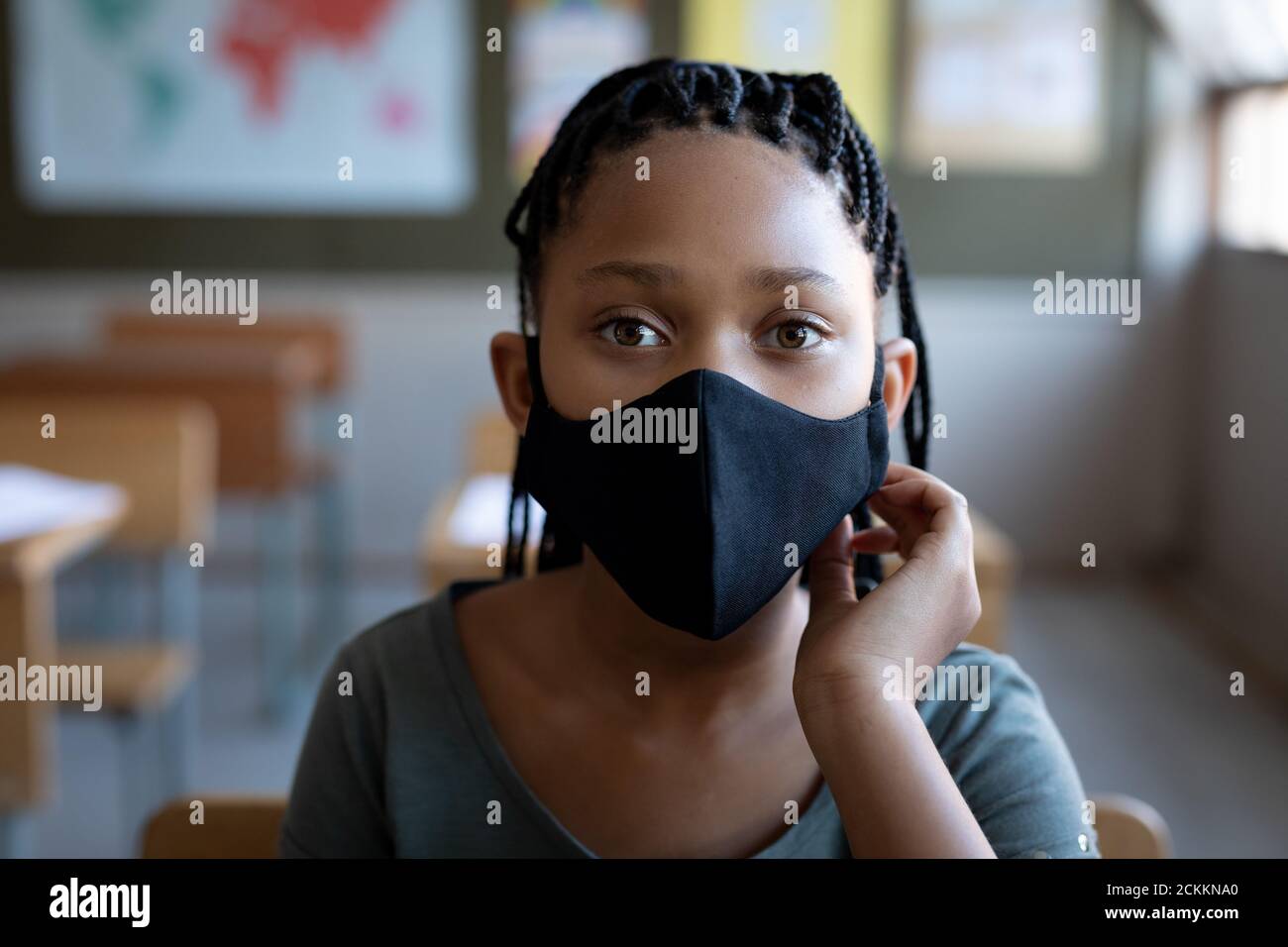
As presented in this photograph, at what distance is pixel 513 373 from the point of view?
3.13 feet

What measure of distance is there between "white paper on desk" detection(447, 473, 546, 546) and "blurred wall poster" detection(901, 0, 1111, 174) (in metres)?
2.61

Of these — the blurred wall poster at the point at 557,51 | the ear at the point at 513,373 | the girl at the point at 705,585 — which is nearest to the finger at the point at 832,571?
the girl at the point at 705,585

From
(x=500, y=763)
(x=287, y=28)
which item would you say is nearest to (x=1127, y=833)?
(x=500, y=763)

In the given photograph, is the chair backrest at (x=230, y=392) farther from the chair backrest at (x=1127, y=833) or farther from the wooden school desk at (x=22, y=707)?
the chair backrest at (x=1127, y=833)

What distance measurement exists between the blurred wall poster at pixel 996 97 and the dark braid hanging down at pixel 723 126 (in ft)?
13.0

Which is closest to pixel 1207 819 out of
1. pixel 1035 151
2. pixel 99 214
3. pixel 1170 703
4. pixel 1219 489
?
pixel 1170 703

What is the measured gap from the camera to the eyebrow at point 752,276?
77 centimetres

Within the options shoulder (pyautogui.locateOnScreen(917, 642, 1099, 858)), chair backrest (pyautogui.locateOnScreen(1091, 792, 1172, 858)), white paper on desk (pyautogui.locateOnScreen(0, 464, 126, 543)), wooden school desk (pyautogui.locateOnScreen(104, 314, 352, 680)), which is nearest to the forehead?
shoulder (pyautogui.locateOnScreen(917, 642, 1099, 858))

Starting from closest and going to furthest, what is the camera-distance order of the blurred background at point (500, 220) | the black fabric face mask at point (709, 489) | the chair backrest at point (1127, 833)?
the black fabric face mask at point (709, 489)
the chair backrest at point (1127, 833)
the blurred background at point (500, 220)

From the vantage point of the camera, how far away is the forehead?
2.55ft

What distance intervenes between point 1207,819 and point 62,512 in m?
2.35

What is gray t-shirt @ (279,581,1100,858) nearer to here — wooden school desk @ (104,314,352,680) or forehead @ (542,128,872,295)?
forehead @ (542,128,872,295)

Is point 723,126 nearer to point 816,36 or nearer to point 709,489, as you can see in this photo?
point 709,489

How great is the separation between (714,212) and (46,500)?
1.83 metres
